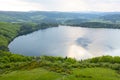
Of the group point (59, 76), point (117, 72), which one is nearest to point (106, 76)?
point (117, 72)

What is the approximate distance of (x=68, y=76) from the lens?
7044 cm

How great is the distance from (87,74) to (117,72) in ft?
35.5

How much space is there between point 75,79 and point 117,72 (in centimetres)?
1704

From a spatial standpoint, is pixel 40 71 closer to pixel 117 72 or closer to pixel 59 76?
pixel 59 76

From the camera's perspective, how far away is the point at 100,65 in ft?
290

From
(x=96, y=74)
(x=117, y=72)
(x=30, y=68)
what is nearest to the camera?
→ (x=96, y=74)

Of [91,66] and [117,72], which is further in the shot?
[91,66]

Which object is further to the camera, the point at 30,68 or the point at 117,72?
the point at 30,68

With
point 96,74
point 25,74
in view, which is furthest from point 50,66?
point 96,74

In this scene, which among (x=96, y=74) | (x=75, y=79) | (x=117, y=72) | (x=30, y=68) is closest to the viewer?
(x=75, y=79)

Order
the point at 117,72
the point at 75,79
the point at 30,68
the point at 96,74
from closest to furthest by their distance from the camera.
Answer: the point at 75,79 < the point at 96,74 < the point at 117,72 < the point at 30,68

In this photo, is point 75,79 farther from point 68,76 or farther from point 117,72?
point 117,72

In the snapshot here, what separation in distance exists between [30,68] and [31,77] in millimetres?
14046

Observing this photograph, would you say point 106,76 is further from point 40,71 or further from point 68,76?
point 40,71
